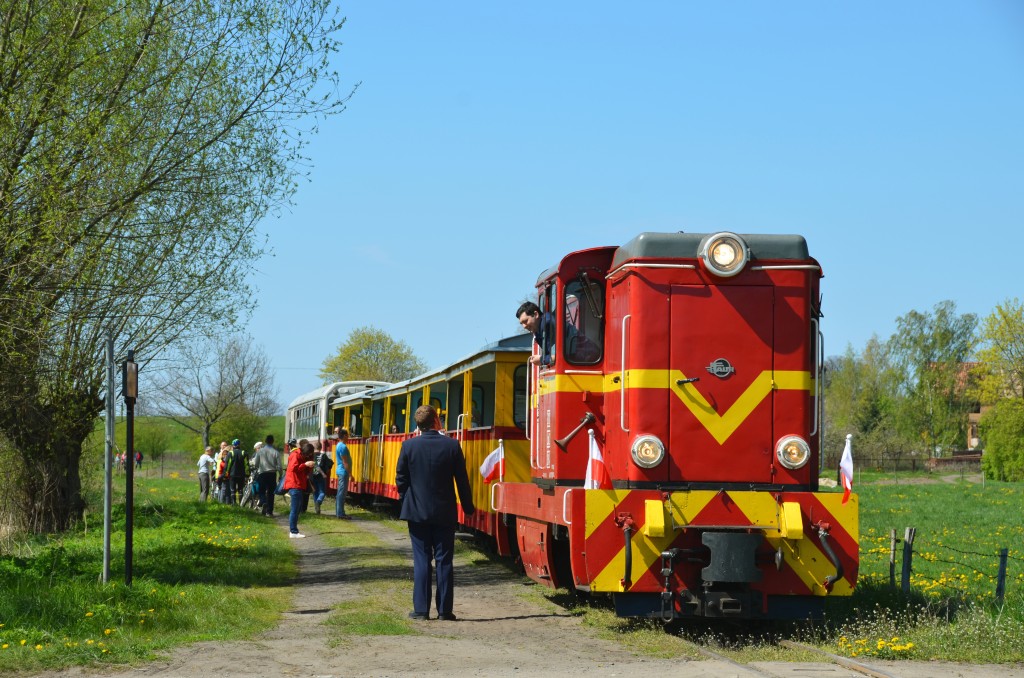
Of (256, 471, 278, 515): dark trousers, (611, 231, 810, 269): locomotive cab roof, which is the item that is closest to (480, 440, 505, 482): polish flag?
(611, 231, 810, 269): locomotive cab roof

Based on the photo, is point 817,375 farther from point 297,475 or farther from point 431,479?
point 297,475

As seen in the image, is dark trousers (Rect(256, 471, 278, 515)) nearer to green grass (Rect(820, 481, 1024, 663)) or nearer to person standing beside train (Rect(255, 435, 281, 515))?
person standing beside train (Rect(255, 435, 281, 515))

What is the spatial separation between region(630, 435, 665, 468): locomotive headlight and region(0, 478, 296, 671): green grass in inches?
137

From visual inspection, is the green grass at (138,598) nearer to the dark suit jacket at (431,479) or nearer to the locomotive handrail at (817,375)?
the dark suit jacket at (431,479)

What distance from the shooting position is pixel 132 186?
13.9m

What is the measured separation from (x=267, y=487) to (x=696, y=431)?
60.2 ft

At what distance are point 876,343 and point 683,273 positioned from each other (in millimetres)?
101175

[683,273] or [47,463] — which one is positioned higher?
[683,273]

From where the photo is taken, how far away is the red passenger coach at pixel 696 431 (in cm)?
945

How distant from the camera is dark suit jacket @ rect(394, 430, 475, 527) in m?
10.6

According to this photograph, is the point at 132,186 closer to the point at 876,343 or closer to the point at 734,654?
the point at 734,654

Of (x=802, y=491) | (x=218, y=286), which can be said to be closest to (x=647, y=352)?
(x=802, y=491)

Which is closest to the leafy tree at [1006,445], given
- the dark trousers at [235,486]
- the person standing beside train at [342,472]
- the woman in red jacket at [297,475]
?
the dark trousers at [235,486]

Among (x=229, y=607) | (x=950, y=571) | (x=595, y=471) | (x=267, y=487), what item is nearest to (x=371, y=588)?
(x=229, y=607)
